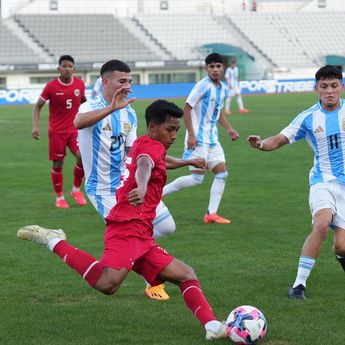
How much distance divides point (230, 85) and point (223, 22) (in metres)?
26.3

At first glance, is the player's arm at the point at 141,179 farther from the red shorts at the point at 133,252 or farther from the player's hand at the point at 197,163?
the player's hand at the point at 197,163

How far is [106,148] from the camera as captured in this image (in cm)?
759

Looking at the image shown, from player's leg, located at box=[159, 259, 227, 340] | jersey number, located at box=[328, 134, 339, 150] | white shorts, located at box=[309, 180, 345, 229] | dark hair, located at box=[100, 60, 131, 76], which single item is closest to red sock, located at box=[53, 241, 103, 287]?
player's leg, located at box=[159, 259, 227, 340]

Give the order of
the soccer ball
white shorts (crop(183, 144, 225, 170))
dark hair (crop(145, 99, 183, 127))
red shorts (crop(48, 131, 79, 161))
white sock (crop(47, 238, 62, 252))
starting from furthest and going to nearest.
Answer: red shorts (crop(48, 131, 79, 161))
white shorts (crop(183, 144, 225, 170))
white sock (crop(47, 238, 62, 252))
dark hair (crop(145, 99, 183, 127))
the soccer ball

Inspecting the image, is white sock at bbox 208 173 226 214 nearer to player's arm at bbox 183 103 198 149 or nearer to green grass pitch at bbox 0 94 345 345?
green grass pitch at bbox 0 94 345 345

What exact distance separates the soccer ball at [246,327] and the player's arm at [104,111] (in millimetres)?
1850

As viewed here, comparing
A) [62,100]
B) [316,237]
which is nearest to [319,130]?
[316,237]

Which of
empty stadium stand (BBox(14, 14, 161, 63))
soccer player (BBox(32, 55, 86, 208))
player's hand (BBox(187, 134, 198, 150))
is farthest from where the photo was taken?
empty stadium stand (BBox(14, 14, 161, 63))

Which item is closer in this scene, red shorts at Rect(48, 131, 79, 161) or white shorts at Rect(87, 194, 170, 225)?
white shorts at Rect(87, 194, 170, 225)

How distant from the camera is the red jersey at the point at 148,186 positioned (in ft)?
19.7

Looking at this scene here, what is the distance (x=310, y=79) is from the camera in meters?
54.4

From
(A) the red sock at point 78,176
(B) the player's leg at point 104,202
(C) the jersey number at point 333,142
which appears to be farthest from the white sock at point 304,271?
(A) the red sock at point 78,176

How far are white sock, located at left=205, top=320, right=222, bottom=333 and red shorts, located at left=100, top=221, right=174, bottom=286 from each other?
1.64ft

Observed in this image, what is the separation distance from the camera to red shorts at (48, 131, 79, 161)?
43.4 feet
